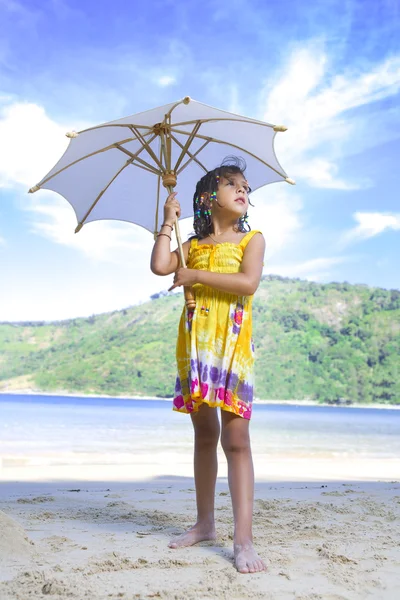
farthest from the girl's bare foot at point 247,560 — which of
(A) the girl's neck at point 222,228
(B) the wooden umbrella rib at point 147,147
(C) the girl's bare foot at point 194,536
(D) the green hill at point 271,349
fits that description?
(D) the green hill at point 271,349

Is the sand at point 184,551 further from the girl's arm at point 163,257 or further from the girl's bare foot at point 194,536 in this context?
the girl's arm at point 163,257

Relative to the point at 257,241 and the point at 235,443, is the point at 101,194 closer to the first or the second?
the point at 257,241

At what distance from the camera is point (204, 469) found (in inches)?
118

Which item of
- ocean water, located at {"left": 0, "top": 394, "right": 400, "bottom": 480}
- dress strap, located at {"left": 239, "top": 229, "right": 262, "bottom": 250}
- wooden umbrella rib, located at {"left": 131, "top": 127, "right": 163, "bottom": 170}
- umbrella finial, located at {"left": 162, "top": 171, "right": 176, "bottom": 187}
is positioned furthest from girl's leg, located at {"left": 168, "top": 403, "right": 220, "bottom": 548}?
→ ocean water, located at {"left": 0, "top": 394, "right": 400, "bottom": 480}

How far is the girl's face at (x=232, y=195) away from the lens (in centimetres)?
304

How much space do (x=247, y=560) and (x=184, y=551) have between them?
383 mm

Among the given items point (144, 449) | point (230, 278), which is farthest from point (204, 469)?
point (144, 449)

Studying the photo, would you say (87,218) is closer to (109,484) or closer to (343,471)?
(109,484)

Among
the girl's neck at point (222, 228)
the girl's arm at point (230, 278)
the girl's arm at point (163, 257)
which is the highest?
the girl's neck at point (222, 228)

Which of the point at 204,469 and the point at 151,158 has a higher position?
the point at 151,158

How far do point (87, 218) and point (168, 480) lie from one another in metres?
3.50

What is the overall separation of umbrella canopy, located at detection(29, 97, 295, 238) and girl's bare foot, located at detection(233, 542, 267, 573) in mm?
1777

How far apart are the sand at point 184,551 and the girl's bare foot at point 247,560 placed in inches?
1.9

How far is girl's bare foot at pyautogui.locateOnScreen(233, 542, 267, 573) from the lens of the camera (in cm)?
247
